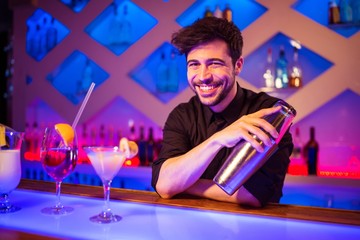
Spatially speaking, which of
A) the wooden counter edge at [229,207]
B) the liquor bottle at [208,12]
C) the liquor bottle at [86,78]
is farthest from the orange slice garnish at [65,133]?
the liquor bottle at [86,78]

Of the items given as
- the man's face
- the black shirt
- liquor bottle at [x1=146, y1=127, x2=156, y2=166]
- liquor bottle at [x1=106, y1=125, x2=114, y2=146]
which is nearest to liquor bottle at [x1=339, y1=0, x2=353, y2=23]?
the black shirt

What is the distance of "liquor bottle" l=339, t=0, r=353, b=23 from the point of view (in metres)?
2.29

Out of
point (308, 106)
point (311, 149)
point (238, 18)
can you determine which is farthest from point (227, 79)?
Result: point (238, 18)

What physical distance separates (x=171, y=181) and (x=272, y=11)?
1606 mm

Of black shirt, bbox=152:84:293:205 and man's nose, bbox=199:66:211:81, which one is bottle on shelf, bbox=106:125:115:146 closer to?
black shirt, bbox=152:84:293:205

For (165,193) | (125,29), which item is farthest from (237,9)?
(165,193)

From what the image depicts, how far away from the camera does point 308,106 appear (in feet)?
7.47

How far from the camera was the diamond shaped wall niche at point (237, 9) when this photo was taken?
2629mm

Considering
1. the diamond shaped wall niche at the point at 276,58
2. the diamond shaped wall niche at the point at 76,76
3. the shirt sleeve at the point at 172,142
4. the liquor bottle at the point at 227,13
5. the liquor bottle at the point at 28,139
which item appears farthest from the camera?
the liquor bottle at the point at 28,139

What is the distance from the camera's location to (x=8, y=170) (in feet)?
3.12

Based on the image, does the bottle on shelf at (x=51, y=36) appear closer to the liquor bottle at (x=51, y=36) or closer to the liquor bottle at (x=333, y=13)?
the liquor bottle at (x=51, y=36)

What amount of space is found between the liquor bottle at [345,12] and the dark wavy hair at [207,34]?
1061 millimetres

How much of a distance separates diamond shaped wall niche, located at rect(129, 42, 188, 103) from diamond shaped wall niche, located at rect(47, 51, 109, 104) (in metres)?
0.51

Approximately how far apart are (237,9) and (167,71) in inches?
28.0
